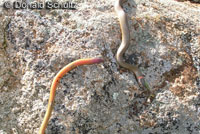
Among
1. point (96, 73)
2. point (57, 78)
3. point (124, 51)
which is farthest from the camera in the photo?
point (124, 51)

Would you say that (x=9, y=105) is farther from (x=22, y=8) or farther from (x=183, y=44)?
(x=183, y=44)

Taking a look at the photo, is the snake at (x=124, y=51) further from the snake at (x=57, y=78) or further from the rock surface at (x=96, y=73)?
the snake at (x=57, y=78)

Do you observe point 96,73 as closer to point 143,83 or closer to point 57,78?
point 57,78

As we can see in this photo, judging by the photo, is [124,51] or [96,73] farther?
[124,51]

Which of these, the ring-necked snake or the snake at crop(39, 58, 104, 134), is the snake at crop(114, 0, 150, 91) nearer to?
the ring-necked snake

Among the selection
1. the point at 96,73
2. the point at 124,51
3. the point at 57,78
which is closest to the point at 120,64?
the point at 124,51

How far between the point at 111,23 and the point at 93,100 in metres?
1.11

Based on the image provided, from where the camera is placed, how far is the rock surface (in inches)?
120

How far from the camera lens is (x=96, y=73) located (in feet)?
10.4

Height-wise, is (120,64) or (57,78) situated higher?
(120,64)

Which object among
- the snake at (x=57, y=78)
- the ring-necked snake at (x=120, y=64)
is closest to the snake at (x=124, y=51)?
the ring-necked snake at (x=120, y=64)

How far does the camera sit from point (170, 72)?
329cm

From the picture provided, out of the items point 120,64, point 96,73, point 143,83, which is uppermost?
point 120,64

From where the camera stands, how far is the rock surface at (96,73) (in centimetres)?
304
